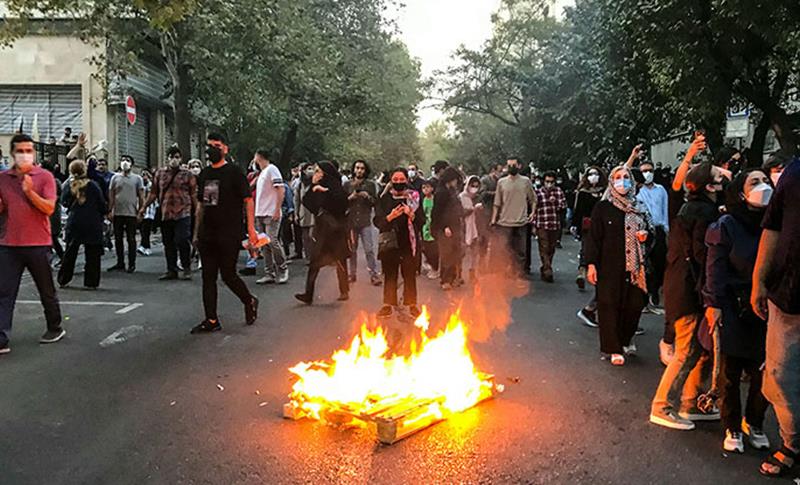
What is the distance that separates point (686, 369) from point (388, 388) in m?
2.06

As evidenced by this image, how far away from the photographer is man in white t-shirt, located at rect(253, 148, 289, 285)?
39.0 feet

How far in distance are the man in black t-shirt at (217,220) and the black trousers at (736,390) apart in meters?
5.19

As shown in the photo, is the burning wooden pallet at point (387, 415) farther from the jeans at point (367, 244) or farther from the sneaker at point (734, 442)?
the jeans at point (367, 244)

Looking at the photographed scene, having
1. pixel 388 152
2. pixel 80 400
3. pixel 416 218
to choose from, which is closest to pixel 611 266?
pixel 416 218

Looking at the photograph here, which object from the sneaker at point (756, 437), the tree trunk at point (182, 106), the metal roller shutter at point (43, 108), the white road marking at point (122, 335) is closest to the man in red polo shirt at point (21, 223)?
the white road marking at point (122, 335)

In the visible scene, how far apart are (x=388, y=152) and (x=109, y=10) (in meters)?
50.2

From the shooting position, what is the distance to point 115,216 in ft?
44.5

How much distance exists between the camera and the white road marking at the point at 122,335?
8.02 metres

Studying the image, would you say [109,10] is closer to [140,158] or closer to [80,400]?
[140,158]

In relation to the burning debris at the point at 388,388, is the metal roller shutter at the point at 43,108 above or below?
above

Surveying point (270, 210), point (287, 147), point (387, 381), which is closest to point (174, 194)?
point (270, 210)

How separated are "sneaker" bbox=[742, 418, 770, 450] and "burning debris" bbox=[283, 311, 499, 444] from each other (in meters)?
1.78

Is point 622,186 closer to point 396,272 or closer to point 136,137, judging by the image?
point 396,272

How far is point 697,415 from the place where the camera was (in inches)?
218
